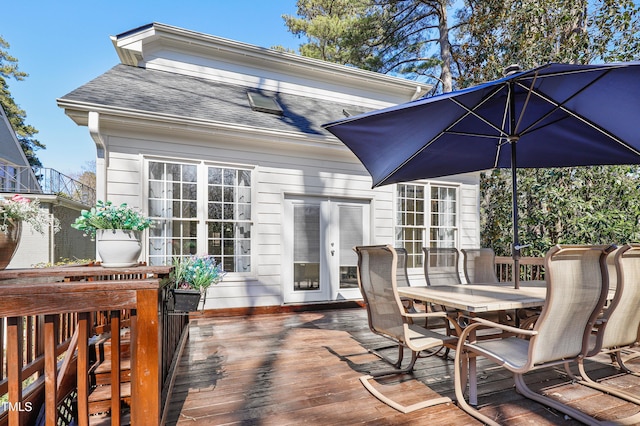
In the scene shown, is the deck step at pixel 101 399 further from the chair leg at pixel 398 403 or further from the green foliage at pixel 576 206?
the green foliage at pixel 576 206

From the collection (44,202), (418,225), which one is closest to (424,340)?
(418,225)

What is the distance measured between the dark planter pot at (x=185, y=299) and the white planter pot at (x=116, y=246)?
1.14 ft

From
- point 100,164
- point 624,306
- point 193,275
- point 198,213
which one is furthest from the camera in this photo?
point 198,213

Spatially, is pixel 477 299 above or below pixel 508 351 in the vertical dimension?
above

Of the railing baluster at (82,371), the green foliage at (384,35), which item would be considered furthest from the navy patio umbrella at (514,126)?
the green foliage at (384,35)

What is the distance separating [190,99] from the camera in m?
5.61

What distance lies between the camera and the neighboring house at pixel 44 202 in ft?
28.1

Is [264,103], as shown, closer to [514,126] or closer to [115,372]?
[514,126]

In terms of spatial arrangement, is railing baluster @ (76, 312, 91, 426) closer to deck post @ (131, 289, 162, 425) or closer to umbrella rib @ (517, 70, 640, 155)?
deck post @ (131, 289, 162, 425)

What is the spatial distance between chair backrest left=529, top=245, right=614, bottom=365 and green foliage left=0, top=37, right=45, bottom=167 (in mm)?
24141

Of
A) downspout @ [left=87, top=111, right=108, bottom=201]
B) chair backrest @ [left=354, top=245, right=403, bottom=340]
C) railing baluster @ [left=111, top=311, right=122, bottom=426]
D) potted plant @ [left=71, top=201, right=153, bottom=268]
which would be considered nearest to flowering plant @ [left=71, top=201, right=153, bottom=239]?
potted plant @ [left=71, top=201, right=153, bottom=268]

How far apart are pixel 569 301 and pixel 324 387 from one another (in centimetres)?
183

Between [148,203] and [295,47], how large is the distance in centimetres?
1140

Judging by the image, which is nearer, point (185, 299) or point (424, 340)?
point (185, 299)
